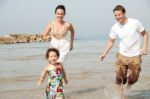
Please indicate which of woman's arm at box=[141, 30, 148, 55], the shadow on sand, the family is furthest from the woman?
the shadow on sand

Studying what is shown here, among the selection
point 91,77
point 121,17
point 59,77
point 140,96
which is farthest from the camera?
point 91,77

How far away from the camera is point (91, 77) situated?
35.5 feet

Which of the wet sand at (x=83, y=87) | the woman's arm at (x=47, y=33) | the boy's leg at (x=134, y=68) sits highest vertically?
the woman's arm at (x=47, y=33)

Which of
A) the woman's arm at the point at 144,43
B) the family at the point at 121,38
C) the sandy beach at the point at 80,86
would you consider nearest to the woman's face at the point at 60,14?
the family at the point at 121,38

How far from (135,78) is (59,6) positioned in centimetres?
202

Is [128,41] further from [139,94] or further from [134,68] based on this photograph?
[139,94]

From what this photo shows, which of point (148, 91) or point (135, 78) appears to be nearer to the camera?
point (135, 78)

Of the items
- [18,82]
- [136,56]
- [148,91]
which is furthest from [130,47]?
[18,82]

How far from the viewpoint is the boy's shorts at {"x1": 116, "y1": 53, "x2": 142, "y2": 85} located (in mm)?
6611

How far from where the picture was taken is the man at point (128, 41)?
21.0 feet

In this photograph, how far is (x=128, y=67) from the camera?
22.5 ft

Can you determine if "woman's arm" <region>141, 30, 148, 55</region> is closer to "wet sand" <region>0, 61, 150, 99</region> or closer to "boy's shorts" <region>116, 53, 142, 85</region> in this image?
"boy's shorts" <region>116, 53, 142, 85</region>

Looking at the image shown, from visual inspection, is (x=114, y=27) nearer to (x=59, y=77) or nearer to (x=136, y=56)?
(x=136, y=56)

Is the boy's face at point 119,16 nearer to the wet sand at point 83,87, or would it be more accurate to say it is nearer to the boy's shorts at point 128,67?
the boy's shorts at point 128,67
